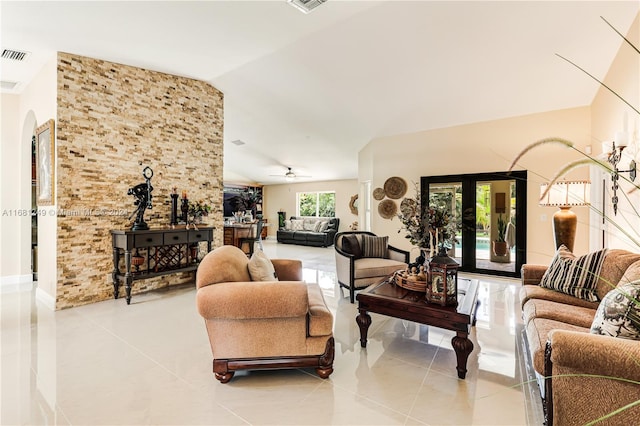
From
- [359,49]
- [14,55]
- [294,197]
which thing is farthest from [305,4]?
[294,197]

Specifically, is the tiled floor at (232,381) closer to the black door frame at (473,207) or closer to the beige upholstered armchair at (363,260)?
the beige upholstered armchair at (363,260)

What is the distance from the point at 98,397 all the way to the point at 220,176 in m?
4.06

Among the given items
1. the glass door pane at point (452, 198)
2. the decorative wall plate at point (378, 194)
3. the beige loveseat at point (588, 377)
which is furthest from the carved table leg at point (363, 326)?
the decorative wall plate at point (378, 194)

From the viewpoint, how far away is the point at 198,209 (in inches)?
205

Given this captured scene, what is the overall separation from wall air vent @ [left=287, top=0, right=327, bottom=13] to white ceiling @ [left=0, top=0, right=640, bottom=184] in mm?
135

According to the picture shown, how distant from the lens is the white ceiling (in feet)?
11.5

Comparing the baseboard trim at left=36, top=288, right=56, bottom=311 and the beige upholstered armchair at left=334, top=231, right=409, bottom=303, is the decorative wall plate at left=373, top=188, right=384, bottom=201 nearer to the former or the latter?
the beige upholstered armchair at left=334, top=231, right=409, bottom=303

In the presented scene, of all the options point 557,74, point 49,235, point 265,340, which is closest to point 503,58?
point 557,74

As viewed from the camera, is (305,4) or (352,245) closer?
(305,4)

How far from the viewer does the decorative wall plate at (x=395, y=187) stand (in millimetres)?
6758

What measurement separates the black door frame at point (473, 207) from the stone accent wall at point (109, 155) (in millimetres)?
4590

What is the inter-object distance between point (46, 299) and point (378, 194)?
595 centimetres

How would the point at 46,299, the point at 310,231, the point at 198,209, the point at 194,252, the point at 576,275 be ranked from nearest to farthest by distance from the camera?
the point at 576,275, the point at 46,299, the point at 198,209, the point at 194,252, the point at 310,231

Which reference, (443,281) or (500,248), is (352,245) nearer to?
(443,281)
